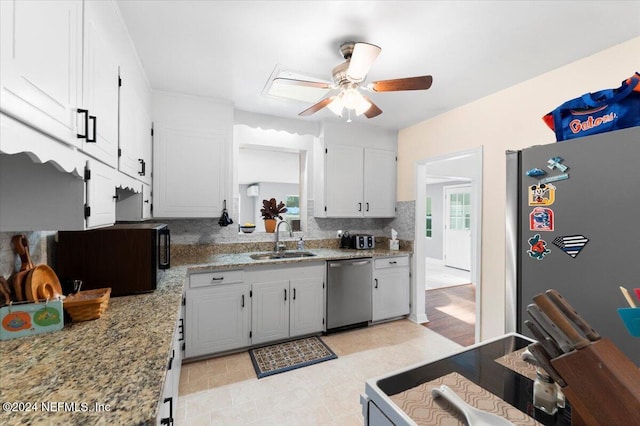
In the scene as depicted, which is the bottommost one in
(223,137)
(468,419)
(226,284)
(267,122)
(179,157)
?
(226,284)

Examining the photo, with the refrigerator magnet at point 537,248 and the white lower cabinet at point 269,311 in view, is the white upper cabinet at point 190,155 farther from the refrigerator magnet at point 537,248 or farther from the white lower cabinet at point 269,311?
the refrigerator magnet at point 537,248

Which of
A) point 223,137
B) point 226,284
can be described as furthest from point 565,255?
point 223,137

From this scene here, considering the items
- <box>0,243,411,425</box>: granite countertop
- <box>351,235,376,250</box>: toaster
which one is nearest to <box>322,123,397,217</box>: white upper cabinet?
<box>351,235,376,250</box>: toaster

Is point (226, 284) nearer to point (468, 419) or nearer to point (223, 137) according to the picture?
point (223, 137)

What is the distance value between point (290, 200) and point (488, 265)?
4.56 meters

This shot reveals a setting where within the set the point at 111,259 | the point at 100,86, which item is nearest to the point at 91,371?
the point at 111,259

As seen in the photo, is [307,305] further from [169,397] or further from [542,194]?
[542,194]

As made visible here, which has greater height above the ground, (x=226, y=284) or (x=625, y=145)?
(x=625, y=145)

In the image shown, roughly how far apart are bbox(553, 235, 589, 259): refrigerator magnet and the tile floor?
97 cm

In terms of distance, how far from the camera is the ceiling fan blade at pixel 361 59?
1.50 meters

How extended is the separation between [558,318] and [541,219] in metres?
0.89

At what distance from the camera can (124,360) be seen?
98 cm

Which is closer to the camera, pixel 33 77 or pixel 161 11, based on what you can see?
pixel 33 77

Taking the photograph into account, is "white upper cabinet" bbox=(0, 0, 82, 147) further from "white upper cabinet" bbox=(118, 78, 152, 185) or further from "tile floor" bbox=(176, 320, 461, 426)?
"tile floor" bbox=(176, 320, 461, 426)
